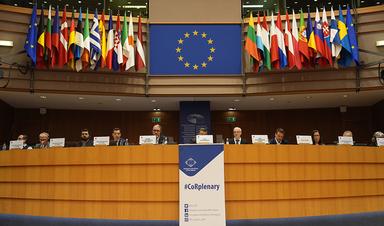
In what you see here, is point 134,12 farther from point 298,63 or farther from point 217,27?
point 298,63

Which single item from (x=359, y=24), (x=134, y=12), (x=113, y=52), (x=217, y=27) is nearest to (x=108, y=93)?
(x=113, y=52)

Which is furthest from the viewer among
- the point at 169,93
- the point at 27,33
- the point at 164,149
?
the point at 169,93

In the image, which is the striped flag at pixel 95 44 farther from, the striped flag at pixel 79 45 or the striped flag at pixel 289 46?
the striped flag at pixel 289 46

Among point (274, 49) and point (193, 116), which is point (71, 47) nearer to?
point (193, 116)

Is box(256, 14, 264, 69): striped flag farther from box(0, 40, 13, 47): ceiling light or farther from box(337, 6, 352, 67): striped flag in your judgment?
box(0, 40, 13, 47): ceiling light

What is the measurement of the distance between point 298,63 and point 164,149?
675cm

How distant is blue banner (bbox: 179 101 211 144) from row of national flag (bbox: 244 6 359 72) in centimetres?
221

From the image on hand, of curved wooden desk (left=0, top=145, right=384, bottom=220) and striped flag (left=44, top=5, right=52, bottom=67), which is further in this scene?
striped flag (left=44, top=5, right=52, bottom=67)

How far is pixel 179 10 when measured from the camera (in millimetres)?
A: 11750

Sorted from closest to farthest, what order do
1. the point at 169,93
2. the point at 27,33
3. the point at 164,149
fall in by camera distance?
the point at 164,149 < the point at 27,33 < the point at 169,93

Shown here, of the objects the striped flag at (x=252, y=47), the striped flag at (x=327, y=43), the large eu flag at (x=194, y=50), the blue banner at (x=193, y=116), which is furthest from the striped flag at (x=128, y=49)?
the striped flag at (x=327, y=43)

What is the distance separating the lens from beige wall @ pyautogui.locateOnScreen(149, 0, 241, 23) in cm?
1168

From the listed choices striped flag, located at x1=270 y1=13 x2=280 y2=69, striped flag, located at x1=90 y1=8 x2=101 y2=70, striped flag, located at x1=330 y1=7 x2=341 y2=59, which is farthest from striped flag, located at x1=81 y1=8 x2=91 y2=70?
striped flag, located at x1=330 y1=7 x2=341 y2=59

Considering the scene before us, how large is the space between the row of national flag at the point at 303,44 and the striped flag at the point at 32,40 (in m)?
5.93
